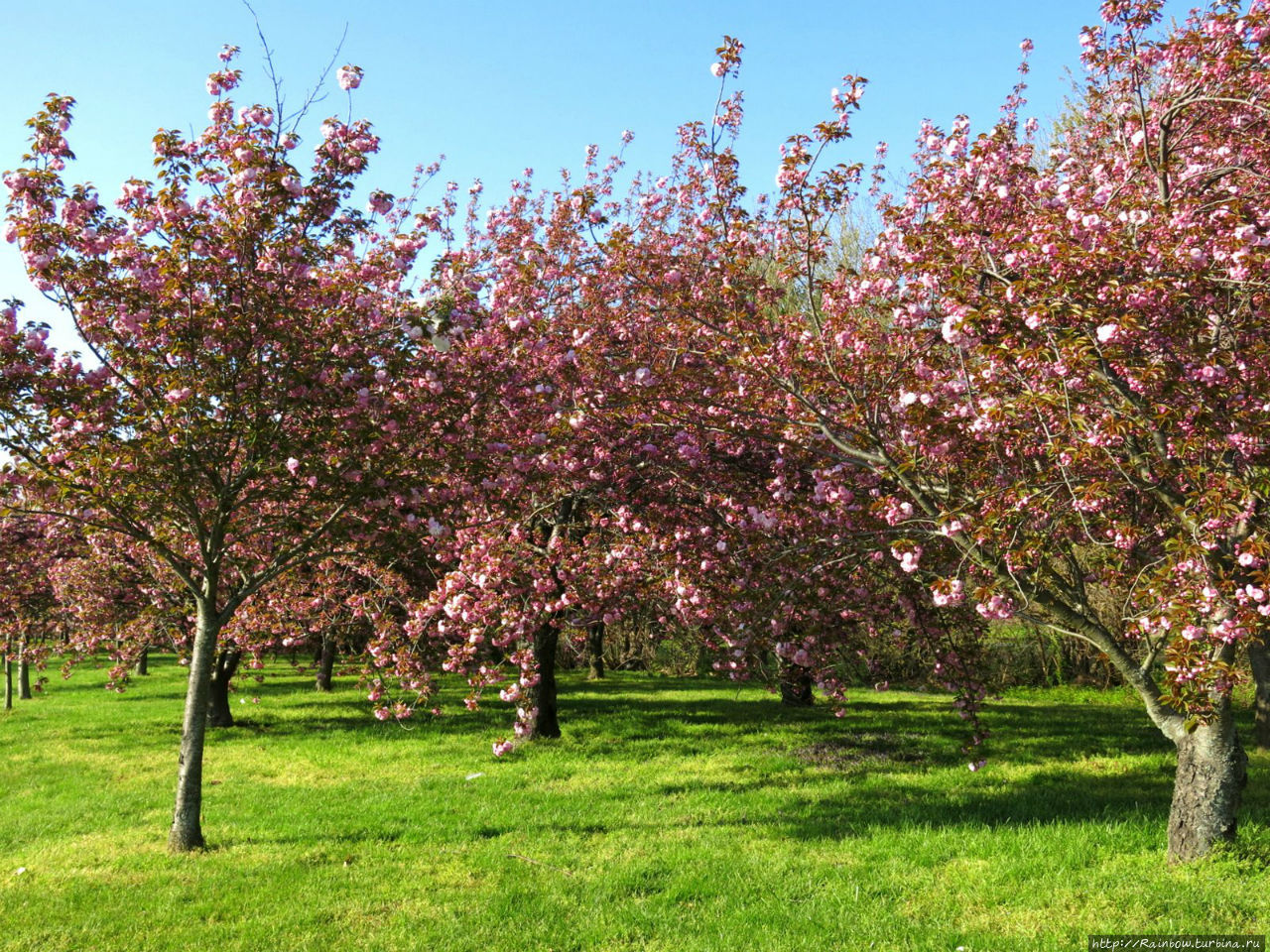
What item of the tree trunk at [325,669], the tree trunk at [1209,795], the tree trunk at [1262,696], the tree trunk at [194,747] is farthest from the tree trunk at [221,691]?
the tree trunk at [1262,696]

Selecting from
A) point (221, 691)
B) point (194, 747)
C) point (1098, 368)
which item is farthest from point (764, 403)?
point (221, 691)

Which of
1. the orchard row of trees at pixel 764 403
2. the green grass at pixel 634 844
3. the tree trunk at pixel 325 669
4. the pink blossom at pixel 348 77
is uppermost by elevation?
the pink blossom at pixel 348 77

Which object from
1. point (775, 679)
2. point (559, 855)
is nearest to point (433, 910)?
point (559, 855)

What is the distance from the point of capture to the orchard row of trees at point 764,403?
568 centimetres

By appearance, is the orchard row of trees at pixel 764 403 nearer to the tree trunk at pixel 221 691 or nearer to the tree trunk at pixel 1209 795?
the tree trunk at pixel 1209 795

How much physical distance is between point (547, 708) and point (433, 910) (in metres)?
7.85

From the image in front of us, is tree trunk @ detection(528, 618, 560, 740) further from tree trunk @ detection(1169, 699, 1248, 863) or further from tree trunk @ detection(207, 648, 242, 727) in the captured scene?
tree trunk @ detection(1169, 699, 1248, 863)

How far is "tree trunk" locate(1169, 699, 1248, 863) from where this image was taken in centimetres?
652

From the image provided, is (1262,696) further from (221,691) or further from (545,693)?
(221,691)

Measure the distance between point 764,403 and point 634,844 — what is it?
4797mm

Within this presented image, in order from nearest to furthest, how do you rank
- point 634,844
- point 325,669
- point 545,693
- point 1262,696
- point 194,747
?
1. point 634,844
2. point 194,747
3. point 1262,696
4. point 545,693
5. point 325,669

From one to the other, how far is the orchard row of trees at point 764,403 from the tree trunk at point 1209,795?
0.08 ft

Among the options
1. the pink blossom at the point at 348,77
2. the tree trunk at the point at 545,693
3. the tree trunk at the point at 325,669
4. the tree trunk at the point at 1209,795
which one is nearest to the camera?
the tree trunk at the point at 1209,795

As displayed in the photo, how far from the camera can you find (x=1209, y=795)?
6.55 meters
